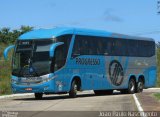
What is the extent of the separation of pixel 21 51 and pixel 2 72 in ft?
96.0

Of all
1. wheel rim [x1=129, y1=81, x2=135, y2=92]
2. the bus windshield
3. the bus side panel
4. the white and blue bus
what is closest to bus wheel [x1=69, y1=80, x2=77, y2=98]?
the white and blue bus

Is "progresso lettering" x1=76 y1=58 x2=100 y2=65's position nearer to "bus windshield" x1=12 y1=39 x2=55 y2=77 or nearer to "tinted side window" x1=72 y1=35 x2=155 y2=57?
"tinted side window" x1=72 y1=35 x2=155 y2=57

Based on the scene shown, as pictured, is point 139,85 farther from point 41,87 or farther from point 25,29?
point 25,29

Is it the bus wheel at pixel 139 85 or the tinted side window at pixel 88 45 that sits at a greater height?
the tinted side window at pixel 88 45

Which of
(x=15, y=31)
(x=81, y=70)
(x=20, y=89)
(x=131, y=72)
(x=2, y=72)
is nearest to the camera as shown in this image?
(x=20, y=89)

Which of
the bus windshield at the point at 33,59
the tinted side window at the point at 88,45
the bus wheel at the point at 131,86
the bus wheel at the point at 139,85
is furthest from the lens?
the bus wheel at the point at 139,85

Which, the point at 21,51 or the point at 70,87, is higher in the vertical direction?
the point at 21,51

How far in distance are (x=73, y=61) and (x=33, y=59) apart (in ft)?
8.56

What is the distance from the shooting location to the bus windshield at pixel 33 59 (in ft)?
94.2

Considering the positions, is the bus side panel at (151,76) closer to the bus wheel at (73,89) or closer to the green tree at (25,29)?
the bus wheel at (73,89)

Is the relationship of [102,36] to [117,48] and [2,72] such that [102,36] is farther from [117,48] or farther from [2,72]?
[2,72]

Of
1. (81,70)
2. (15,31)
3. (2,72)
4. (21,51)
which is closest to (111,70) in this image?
(81,70)

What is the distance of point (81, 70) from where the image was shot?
31391 mm

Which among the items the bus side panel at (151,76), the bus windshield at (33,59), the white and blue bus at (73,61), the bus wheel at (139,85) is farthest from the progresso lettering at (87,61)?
the bus side panel at (151,76)
